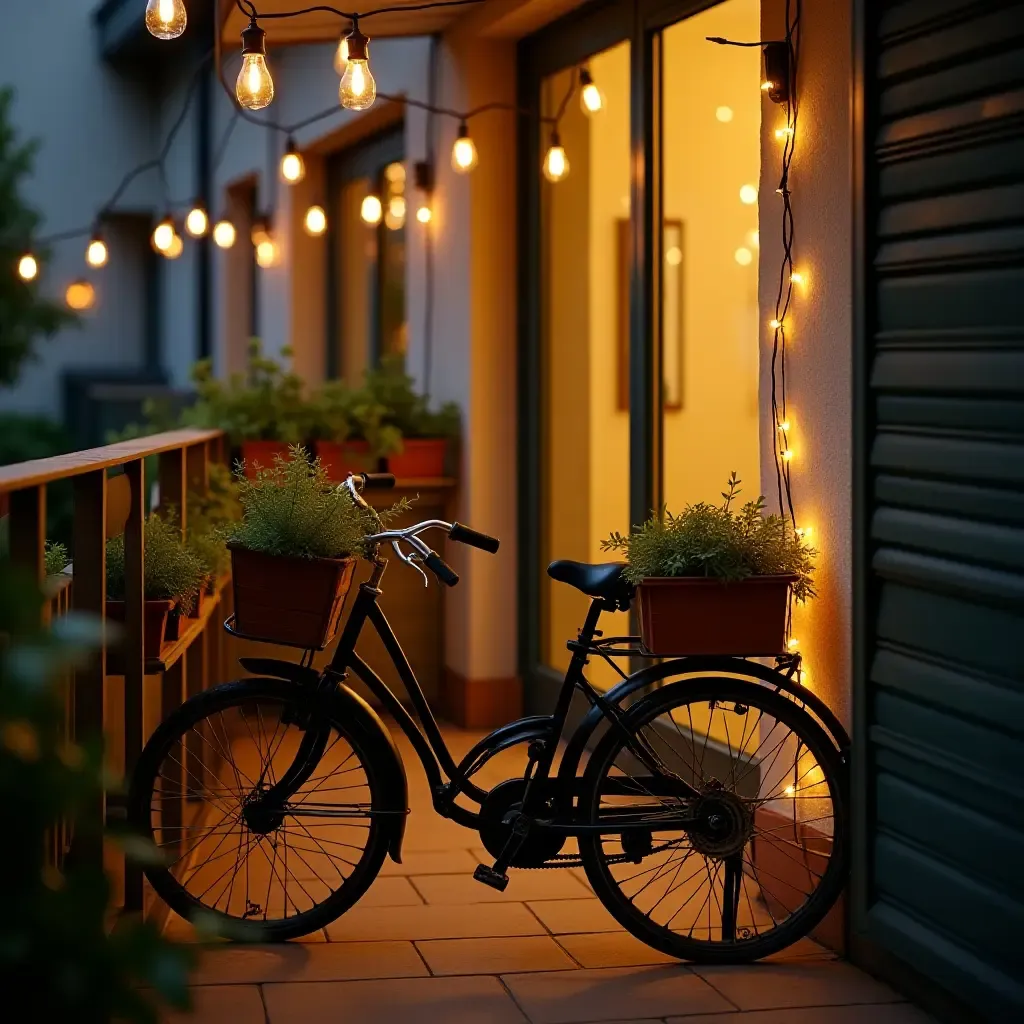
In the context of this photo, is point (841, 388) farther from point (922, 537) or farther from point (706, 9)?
point (706, 9)

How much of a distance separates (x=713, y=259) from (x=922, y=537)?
3218mm

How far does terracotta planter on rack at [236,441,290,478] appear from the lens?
5883 mm

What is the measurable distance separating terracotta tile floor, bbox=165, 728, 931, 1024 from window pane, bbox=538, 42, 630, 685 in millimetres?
2030

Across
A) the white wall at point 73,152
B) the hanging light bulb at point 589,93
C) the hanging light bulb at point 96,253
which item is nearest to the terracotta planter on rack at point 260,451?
the hanging light bulb at point 589,93

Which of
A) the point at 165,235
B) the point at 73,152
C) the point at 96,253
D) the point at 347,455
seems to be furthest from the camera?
the point at 73,152

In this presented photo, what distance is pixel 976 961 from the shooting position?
2.88 m

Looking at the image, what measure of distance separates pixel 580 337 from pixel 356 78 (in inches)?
81.2

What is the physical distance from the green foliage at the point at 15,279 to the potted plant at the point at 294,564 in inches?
339

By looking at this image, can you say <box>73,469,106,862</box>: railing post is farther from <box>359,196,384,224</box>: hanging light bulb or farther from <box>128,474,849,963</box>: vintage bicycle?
<box>359,196,384,224</box>: hanging light bulb

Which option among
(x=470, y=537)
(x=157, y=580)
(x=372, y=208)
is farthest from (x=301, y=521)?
(x=372, y=208)

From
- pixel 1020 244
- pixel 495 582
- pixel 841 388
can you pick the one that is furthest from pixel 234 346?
pixel 1020 244

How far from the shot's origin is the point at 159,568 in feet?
12.1

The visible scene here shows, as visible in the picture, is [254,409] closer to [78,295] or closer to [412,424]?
[412,424]

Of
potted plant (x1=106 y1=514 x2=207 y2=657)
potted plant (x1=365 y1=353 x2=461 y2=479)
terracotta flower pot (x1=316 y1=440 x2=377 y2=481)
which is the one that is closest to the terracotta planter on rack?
terracotta flower pot (x1=316 y1=440 x2=377 y2=481)
